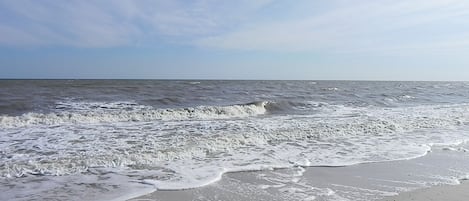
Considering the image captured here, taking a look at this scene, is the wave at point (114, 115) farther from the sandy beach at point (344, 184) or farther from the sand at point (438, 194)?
the sand at point (438, 194)

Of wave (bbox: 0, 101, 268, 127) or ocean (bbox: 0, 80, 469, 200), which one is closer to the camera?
ocean (bbox: 0, 80, 469, 200)

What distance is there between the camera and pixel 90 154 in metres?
Answer: 7.54

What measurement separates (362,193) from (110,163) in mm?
4164

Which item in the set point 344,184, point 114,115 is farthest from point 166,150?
A: point 114,115

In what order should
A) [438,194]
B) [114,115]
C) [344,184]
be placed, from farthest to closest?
1. [114,115]
2. [344,184]
3. [438,194]

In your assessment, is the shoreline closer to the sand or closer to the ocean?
the sand

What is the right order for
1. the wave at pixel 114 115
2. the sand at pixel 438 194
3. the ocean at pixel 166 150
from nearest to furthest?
the sand at pixel 438 194 < the ocean at pixel 166 150 < the wave at pixel 114 115

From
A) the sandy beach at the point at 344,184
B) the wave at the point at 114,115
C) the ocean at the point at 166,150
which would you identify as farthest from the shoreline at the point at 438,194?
the wave at the point at 114,115

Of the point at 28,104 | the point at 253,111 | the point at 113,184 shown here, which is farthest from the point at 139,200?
the point at 28,104

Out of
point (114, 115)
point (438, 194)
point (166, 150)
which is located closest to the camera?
point (438, 194)

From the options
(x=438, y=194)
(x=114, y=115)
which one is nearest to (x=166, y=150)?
(x=438, y=194)

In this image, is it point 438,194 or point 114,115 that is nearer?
point 438,194

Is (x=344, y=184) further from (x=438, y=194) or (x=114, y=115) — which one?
(x=114, y=115)

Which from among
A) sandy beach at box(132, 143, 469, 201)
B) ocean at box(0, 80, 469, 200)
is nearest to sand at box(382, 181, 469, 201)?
sandy beach at box(132, 143, 469, 201)
